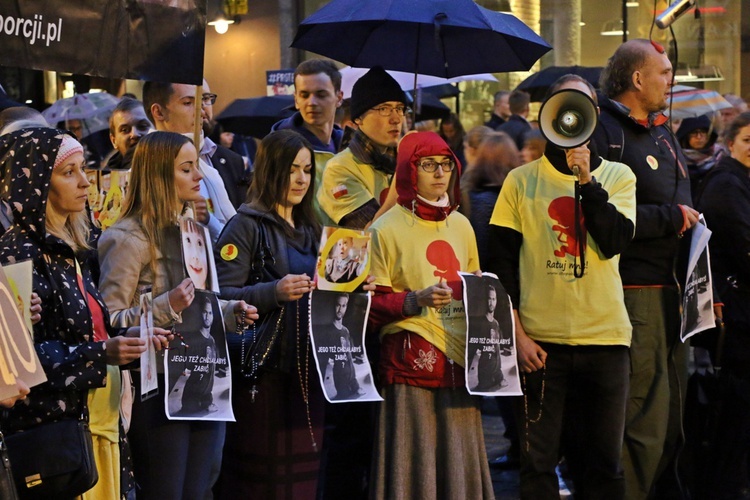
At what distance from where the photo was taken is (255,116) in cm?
1232

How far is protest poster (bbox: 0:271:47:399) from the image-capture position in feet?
12.5

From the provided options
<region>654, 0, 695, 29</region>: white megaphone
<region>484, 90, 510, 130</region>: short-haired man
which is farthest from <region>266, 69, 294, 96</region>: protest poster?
<region>654, 0, 695, 29</region>: white megaphone

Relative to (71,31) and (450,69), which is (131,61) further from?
(450,69)

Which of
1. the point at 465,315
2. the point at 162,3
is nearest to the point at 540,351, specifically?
the point at 465,315

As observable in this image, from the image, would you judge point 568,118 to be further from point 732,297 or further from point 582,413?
point 732,297

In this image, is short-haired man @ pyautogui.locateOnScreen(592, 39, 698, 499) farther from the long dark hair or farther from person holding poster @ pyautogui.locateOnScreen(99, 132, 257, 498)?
person holding poster @ pyautogui.locateOnScreen(99, 132, 257, 498)

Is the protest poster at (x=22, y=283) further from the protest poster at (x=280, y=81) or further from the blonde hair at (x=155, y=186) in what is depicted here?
the protest poster at (x=280, y=81)

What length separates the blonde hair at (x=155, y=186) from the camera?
523 centimetres

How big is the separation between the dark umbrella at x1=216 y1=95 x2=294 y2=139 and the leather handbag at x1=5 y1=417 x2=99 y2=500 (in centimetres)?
826

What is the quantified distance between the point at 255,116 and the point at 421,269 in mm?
6780

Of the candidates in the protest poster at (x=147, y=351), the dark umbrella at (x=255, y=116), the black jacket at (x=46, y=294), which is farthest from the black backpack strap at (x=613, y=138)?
the dark umbrella at (x=255, y=116)

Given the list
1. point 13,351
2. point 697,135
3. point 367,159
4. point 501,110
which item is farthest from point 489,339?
point 501,110

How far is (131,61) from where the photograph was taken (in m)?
5.61

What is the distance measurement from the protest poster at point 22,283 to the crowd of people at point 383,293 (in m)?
0.20
